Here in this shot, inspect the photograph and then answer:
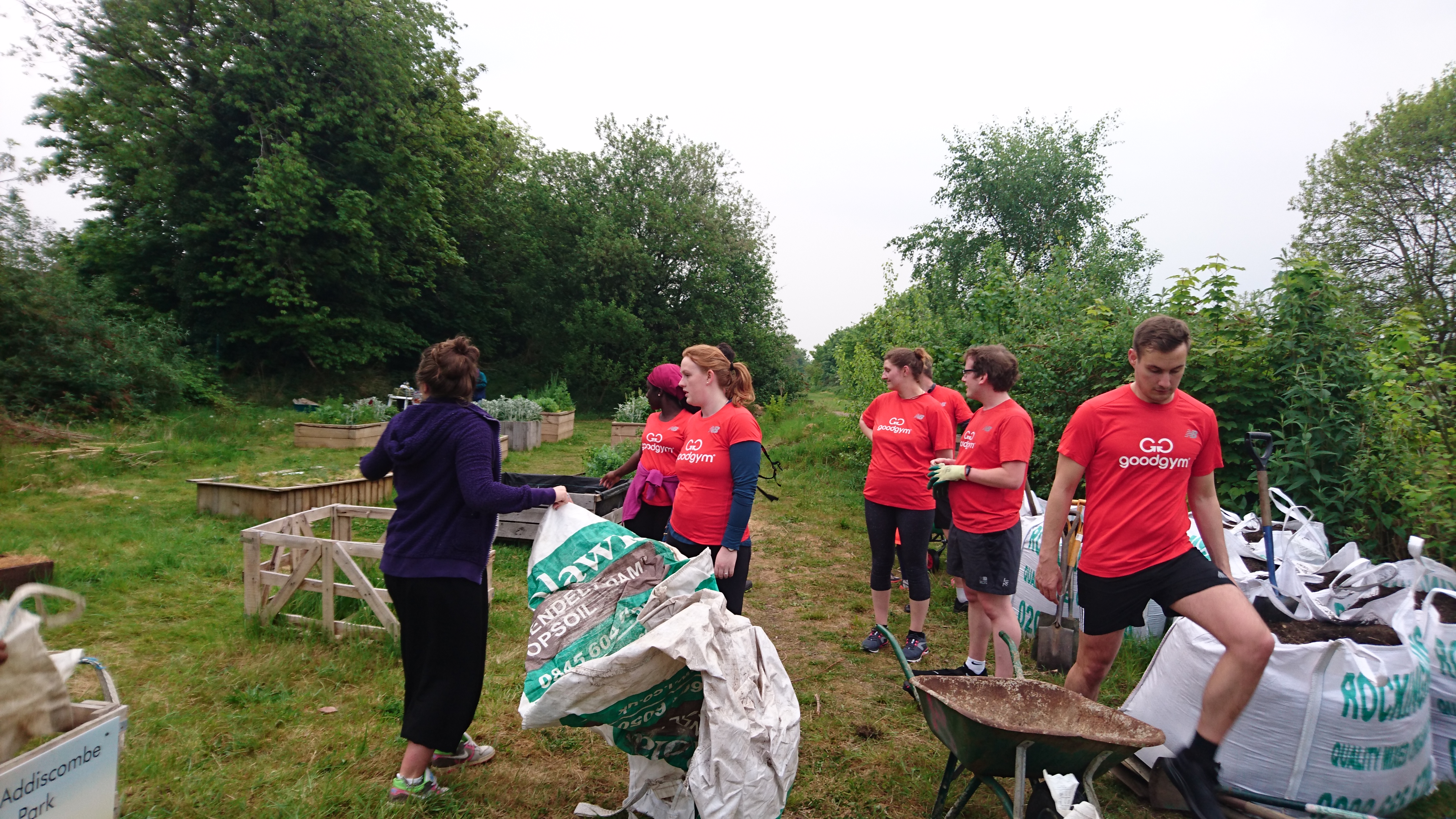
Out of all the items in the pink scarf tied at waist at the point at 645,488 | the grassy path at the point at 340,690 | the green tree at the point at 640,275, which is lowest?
the grassy path at the point at 340,690

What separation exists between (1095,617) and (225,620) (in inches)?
199

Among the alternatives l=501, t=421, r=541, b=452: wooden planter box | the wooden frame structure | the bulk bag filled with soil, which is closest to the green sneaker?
the wooden frame structure

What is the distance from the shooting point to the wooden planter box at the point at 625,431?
523 inches

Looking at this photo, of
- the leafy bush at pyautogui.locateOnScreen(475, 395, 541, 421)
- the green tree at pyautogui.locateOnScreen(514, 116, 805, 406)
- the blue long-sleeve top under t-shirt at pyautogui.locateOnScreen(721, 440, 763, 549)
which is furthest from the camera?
the green tree at pyautogui.locateOnScreen(514, 116, 805, 406)

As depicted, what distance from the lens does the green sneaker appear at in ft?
9.02

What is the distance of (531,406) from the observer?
43.1 ft

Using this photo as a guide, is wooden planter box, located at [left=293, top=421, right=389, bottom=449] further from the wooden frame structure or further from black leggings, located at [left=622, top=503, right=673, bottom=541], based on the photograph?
black leggings, located at [left=622, top=503, right=673, bottom=541]

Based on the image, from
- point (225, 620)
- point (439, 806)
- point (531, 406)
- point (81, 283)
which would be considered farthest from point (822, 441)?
point (81, 283)

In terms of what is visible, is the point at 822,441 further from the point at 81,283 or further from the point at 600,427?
the point at 81,283

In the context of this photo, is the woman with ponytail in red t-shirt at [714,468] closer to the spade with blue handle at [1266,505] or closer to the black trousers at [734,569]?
the black trousers at [734,569]

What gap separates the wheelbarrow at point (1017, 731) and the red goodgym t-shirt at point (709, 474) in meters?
0.96

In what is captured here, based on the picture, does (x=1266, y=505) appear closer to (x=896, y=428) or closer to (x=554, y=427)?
(x=896, y=428)

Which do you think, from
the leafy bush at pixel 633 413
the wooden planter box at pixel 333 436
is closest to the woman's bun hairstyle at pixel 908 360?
the leafy bush at pixel 633 413

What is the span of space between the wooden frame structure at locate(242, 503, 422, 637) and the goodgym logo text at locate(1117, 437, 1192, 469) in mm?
3302
